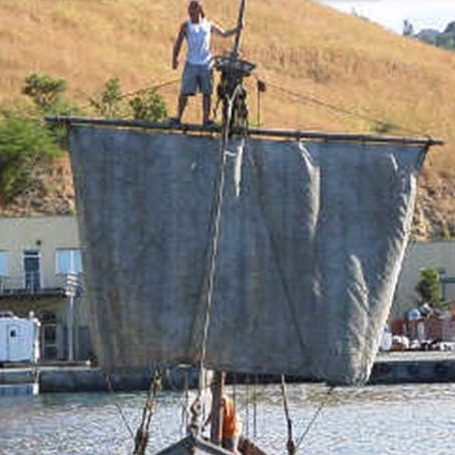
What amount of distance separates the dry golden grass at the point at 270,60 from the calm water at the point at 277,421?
75768 mm

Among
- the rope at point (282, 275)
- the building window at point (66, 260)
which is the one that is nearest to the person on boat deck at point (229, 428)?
the rope at point (282, 275)

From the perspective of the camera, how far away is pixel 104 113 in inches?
4889

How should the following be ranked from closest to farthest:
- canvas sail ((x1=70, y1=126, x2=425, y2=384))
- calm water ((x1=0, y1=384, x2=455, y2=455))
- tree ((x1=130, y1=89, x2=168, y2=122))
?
1. canvas sail ((x1=70, y1=126, x2=425, y2=384))
2. calm water ((x1=0, y1=384, x2=455, y2=455))
3. tree ((x1=130, y1=89, x2=168, y2=122))

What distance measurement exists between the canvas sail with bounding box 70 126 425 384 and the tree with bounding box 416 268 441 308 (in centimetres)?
6673

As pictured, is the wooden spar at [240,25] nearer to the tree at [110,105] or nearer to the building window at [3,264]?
the building window at [3,264]

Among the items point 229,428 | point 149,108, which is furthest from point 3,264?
point 229,428

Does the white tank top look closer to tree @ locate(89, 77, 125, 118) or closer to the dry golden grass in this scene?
tree @ locate(89, 77, 125, 118)

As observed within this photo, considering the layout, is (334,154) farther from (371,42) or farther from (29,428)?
(371,42)

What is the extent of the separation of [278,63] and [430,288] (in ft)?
289

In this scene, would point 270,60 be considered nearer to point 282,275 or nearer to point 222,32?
point 282,275

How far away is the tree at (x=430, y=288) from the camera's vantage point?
95738mm

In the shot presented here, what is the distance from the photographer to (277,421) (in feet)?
178

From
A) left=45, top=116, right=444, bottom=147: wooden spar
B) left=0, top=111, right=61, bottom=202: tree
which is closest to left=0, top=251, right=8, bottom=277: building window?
left=0, top=111, right=61, bottom=202: tree

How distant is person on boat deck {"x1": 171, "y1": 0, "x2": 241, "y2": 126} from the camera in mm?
27578
